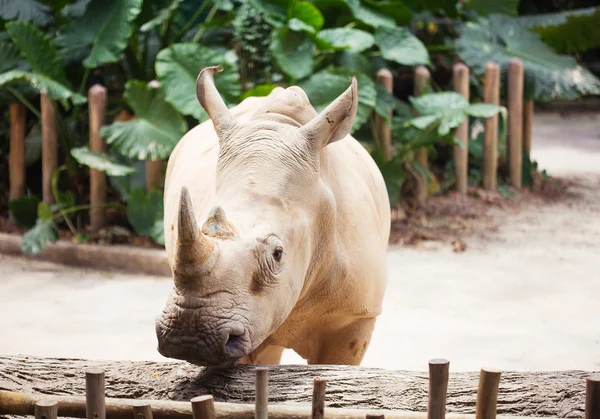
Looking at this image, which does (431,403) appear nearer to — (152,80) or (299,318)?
(299,318)

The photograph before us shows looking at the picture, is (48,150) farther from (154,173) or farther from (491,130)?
(491,130)

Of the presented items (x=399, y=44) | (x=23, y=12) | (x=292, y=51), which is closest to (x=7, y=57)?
(x=23, y=12)

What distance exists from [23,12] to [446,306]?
219 inches

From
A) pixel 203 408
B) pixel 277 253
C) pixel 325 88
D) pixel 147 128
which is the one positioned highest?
pixel 277 253

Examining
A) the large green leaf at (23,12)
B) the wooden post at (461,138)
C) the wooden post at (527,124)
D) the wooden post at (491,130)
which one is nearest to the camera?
the large green leaf at (23,12)

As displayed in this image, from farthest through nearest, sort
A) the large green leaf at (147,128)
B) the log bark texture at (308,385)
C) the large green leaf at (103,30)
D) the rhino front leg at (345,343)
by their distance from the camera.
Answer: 1. the large green leaf at (103,30)
2. the large green leaf at (147,128)
3. the rhino front leg at (345,343)
4. the log bark texture at (308,385)

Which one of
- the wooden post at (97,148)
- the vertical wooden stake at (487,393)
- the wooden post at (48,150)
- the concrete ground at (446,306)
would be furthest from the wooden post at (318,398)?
the wooden post at (48,150)

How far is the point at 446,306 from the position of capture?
23.1ft

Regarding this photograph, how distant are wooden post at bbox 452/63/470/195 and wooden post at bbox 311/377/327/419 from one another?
297 inches

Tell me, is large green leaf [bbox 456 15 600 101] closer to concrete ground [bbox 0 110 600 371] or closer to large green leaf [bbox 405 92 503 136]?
large green leaf [bbox 405 92 503 136]

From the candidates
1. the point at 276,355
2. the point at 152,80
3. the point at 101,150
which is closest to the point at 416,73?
the point at 152,80

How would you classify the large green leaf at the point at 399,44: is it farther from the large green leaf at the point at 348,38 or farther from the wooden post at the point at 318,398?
the wooden post at the point at 318,398

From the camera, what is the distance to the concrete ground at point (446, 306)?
5996 millimetres

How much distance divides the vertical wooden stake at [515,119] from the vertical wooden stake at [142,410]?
8.65 meters
